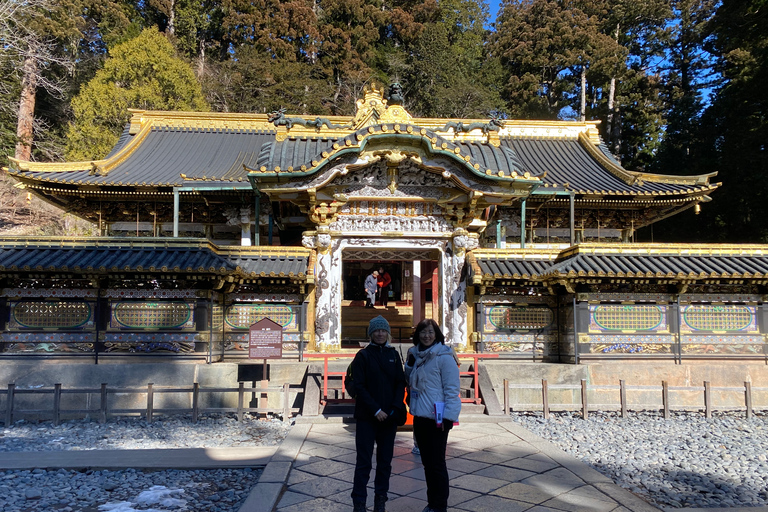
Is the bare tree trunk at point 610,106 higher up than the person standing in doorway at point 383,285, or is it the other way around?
the bare tree trunk at point 610,106

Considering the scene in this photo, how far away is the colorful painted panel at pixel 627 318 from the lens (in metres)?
11.7

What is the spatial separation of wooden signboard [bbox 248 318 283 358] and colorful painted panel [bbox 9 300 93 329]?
12.7ft

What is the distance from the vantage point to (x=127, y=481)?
6.16 metres

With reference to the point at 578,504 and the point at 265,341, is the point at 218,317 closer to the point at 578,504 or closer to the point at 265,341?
the point at 265,341

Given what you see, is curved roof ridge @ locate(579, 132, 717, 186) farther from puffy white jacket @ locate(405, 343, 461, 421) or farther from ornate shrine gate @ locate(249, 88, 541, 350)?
puffy white jacket @ locate(405, 343, 461, 421)

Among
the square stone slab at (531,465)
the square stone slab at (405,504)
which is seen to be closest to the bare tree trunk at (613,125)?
the square stone slab at (531,465)

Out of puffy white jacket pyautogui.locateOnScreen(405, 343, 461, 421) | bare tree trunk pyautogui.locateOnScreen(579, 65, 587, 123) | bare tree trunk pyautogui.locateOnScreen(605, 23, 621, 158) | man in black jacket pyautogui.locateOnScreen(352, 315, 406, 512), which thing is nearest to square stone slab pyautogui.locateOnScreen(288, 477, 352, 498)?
man in black jacket pyautogui.locateOnScreen(352, 315, 406, 512)

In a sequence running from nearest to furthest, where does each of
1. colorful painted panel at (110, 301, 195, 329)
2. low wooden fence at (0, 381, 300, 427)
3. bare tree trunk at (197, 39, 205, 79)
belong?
low wooden fence at (0, 381, 300, 427) → colorful painted panel at (110, 301, 195, 329) → bare tree trunk at (197, 39, 205, 79)

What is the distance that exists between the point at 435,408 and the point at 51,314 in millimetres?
9767

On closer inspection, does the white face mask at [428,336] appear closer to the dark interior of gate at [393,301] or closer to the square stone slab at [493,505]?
the square stone slab at [493,505]

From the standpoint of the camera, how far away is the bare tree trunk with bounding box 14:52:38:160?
28.8 meters

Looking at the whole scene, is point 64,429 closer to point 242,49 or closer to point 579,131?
point 579,131

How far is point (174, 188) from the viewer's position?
1477 centimetres

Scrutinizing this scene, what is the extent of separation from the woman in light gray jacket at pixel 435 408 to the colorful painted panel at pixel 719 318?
30.9 ft
